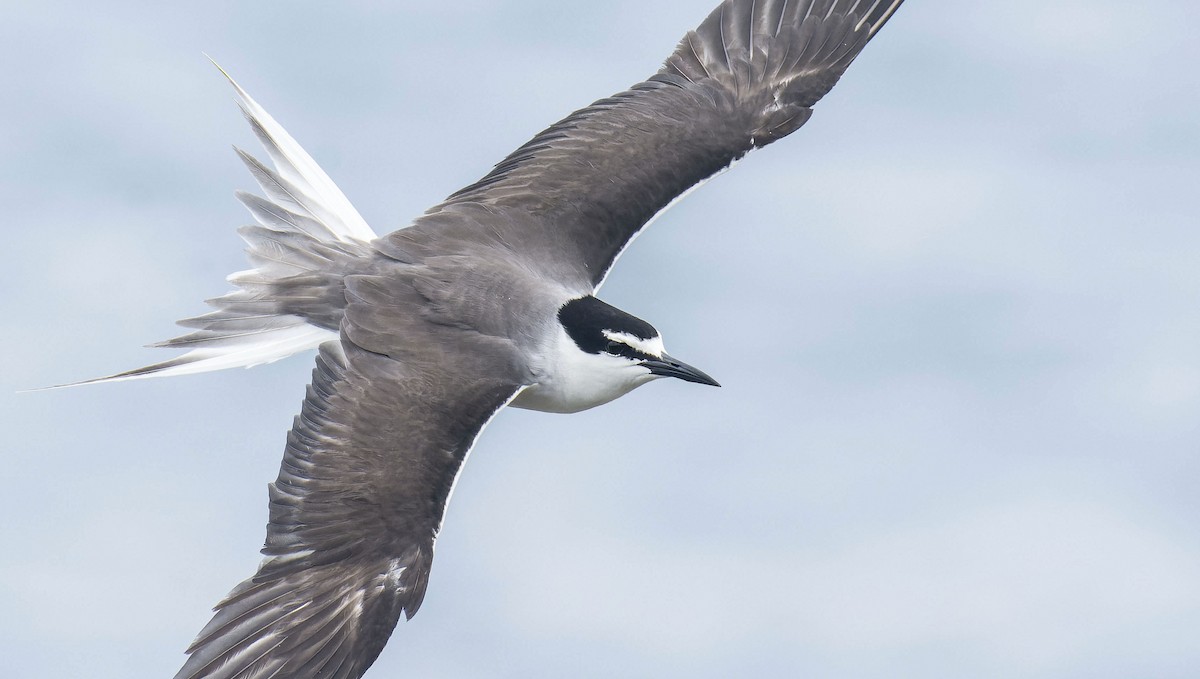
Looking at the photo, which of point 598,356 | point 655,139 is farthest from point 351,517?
point 655,139

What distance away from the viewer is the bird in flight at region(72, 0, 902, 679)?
32.2 feet

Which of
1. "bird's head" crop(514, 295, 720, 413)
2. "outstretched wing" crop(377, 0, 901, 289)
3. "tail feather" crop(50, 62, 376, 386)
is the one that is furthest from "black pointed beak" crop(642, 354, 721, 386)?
"tail feather" crop(50, 62, 376, 386)

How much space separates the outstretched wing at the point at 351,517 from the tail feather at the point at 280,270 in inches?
28.8

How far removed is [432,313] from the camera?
10.8 metres

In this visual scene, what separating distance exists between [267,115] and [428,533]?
12.0 ft

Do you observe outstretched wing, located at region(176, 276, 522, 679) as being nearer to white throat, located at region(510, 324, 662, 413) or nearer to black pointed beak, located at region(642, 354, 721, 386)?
white throat, located at region(510, 324, 662, 413)

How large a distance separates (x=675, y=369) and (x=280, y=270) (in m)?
2.70

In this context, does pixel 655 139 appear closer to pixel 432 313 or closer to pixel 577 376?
pixel 577 376

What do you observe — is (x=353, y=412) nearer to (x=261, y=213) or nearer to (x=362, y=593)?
(x=362, y=593)

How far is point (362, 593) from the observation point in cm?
983

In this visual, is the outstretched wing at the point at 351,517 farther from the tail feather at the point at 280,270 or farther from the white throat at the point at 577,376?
the tail feather at the point at 280,270

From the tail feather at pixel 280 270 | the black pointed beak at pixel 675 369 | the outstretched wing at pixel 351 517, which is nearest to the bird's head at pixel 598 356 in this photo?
the black pointed beak at pixel 675 369

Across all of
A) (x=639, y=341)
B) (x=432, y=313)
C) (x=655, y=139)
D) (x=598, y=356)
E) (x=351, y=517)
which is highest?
(x=655, y=139)

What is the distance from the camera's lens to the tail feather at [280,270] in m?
11.1
